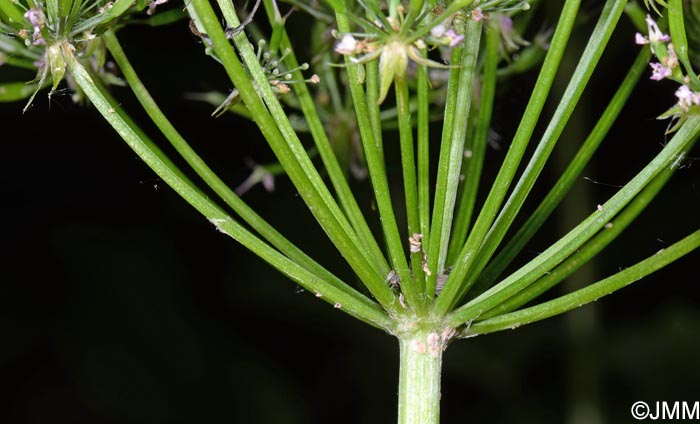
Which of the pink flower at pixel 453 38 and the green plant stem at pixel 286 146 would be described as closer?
the green plant stem at pixel 286 146

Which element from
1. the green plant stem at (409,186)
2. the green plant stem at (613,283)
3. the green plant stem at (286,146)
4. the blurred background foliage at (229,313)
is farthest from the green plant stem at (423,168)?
the blurred background foliage at (229,313)

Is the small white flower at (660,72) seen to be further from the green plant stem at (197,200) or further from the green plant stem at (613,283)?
the green plant stem at (197,200)

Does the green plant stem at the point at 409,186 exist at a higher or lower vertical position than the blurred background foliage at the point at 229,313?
lower

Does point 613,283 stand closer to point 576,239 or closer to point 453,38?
point 576,239

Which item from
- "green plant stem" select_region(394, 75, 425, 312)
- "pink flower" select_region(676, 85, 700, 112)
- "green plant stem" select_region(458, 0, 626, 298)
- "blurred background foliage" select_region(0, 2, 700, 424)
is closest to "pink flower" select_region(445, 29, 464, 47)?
"green plant stem" select_region(394, 75, 425, 312)

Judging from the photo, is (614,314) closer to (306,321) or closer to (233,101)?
(306,321)

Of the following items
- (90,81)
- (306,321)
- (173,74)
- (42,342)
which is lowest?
(90,81)

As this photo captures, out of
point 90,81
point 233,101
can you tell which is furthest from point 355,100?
point 90,81
